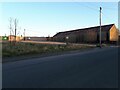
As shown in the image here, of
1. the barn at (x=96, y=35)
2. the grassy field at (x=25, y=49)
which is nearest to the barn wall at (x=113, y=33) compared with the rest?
the barn at (x=96, y=35)

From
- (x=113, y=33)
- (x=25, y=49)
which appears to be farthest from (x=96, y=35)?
(x=25, y=49)

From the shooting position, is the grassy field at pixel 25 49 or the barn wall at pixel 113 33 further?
the barn wall at pixel 113 33

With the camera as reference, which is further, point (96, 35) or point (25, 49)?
point (96, 35)

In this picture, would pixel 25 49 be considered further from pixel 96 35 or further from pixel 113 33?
pixel 113 33

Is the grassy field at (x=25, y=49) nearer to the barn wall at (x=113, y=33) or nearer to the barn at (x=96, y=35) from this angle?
the barn at (x=96, y=35)

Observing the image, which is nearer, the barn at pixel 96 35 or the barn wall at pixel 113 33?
the barn at pixel 96 35

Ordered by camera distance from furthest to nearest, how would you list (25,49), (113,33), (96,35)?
1. (96,35)
2. (113,33)
3. (25,49)

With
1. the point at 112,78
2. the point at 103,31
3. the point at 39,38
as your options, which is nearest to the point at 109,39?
the point at 103,31

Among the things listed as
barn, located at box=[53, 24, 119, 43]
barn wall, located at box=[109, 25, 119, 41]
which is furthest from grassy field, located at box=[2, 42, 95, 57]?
barn wall, located at box=[109, 25, 119, 41]

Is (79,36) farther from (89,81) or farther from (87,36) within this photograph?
(89,81)

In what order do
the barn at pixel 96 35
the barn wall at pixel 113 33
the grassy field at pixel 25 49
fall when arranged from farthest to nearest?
1. the barn wall at pixel 113 33
2. the barn at pixel 96 35
3. the grassy field at pixel 25 49

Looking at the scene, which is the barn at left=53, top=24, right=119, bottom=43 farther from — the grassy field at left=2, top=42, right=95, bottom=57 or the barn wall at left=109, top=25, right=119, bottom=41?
the grassy field at left=2, top=42, right=95, bottom=57

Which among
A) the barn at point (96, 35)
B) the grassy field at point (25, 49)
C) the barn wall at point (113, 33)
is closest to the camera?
the grassy field at point (25, 49)

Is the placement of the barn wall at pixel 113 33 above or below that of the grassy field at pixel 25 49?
above
